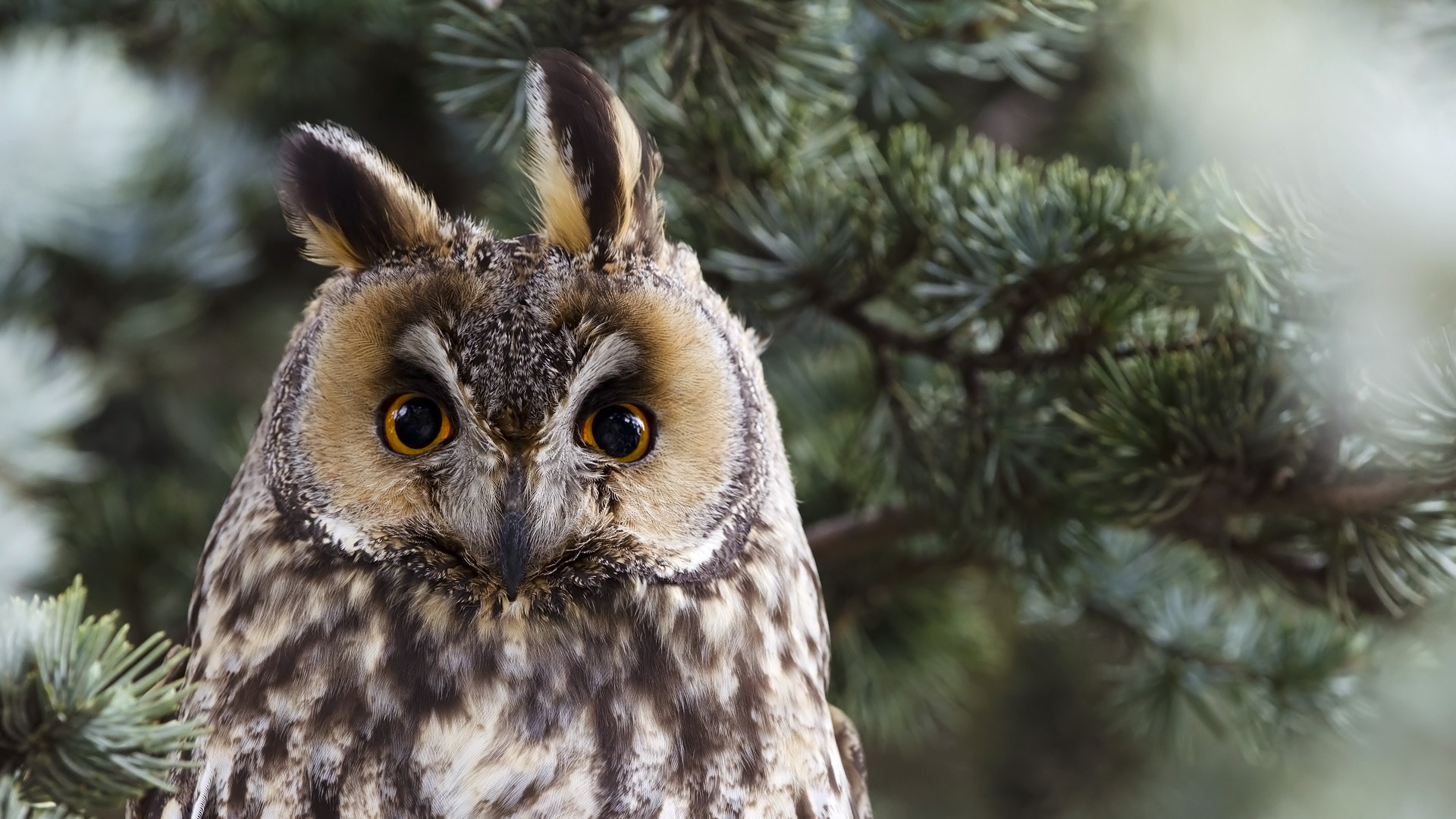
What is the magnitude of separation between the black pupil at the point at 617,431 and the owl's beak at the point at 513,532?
0.25 ft

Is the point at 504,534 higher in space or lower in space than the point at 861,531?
higher

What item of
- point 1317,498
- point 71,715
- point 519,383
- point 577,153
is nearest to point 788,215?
point 577,153

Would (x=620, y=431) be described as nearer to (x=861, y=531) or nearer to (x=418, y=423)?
(x=418, y=423)

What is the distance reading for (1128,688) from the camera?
155 cm

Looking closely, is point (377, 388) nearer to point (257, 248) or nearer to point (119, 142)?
point (119, 142)

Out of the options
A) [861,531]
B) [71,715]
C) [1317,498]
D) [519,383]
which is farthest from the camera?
[861,531]

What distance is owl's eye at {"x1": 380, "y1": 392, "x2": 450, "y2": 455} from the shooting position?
3.18ft

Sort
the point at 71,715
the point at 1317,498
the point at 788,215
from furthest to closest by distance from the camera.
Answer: the point at 788,215, the point at 1317,498, the point at 71,715

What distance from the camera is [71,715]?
2.41 ft

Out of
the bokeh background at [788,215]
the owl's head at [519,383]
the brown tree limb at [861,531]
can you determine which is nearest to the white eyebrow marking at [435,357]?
the owl's head at [519,383]

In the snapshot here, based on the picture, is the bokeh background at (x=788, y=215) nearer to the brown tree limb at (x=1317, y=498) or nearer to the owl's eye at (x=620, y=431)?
the brown tree limb at (x=1317, y=498)

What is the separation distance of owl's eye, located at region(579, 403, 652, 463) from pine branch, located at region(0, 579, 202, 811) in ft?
1.18

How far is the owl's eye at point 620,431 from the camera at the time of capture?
987 mm

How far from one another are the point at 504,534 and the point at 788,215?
0.45 m
